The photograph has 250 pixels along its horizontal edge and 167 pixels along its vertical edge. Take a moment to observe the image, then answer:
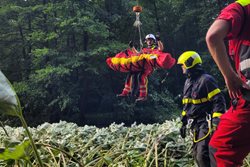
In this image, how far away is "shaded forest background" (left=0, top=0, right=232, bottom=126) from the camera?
57.3ft

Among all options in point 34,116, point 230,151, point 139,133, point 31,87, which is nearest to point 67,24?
point 31,87

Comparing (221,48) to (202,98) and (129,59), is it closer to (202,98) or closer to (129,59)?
(202,98)

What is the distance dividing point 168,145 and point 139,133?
28.6 inches

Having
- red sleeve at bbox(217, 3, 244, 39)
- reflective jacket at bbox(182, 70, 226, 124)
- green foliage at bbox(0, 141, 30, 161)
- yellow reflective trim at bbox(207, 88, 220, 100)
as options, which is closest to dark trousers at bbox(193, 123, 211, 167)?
reflective jacket at bbox(182, 70, 226, 124)

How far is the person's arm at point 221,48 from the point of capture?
1.85m

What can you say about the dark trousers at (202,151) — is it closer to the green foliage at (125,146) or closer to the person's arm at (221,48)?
the green foliage at (125,146)

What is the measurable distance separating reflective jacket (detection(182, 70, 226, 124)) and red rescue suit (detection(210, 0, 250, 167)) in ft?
5.96

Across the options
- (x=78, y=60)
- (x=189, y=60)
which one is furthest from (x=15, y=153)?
(x=78, y=60)

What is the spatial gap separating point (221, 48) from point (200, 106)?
2.30 m

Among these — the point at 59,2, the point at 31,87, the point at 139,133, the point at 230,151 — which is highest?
the point at 59,2

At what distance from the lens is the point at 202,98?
13.4 ft

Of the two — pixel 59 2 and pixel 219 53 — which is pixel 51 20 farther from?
pixel 219 53

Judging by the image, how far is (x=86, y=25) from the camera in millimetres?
17359

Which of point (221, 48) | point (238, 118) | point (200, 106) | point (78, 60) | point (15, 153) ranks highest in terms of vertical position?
point (221, 48)
